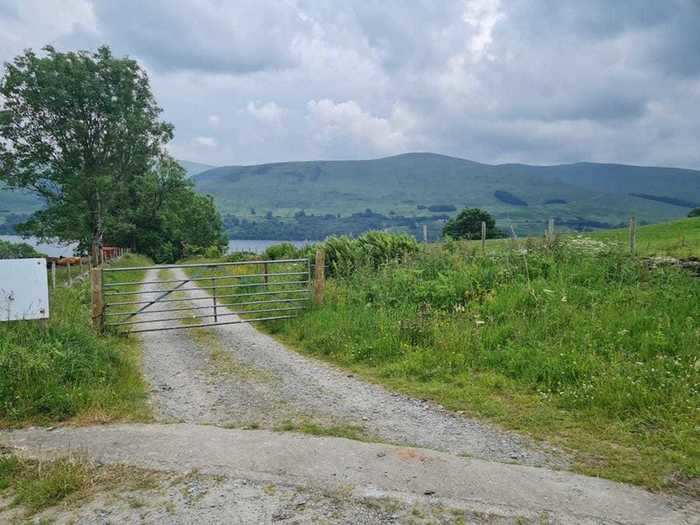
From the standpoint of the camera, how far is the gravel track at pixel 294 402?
16.5 ft

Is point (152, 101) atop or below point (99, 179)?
atop

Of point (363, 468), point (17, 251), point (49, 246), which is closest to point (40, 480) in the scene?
point (363, 468)

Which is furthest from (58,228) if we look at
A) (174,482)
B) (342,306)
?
(174,482)

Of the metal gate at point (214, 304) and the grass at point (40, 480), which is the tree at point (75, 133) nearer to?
the metal gate at point (214, 304)

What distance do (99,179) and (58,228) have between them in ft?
21.6

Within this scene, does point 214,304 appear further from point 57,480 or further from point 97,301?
point 57,480

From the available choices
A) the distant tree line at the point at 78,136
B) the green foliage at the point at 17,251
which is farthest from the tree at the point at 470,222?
the green foliage at the point at 17,251

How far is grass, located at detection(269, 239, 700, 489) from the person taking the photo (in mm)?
4973

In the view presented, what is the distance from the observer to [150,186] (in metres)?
40.2

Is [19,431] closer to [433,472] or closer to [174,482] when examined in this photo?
[174,482]

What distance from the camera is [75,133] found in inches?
1232

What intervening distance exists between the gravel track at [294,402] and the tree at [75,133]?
1046 inches

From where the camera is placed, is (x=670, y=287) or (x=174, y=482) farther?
(x=670, y=287)

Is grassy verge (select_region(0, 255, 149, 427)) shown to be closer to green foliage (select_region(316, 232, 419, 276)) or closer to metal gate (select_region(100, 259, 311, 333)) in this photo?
metal gate (select_region(100, 259, 311, 333))
